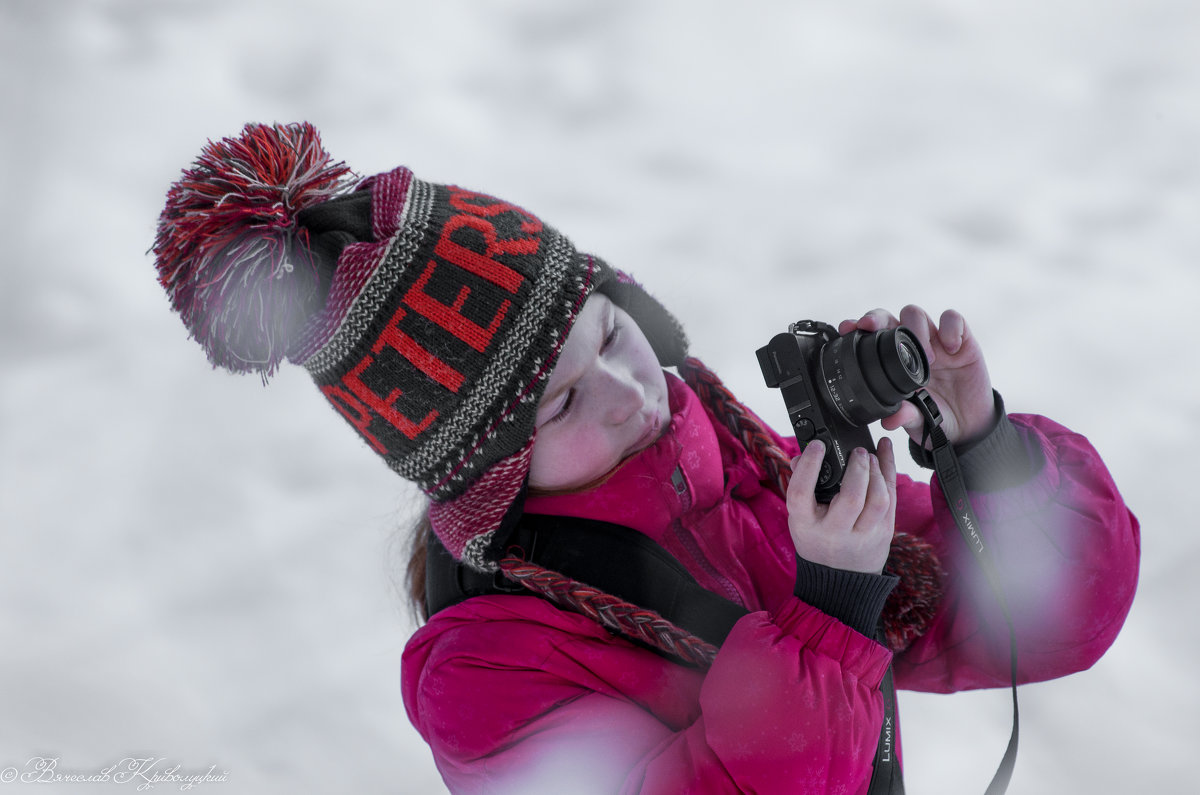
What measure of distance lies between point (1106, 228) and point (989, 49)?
16.4 inches

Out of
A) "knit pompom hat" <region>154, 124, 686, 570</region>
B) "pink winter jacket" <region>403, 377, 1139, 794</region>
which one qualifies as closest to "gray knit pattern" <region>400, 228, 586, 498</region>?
"knit pompom hat" <region>154, 124, 686, 570</region>

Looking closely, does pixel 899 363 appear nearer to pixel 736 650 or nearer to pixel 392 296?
pixel 736 650

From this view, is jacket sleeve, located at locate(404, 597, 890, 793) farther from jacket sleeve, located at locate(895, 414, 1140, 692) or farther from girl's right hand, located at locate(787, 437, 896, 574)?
jacket sleeve, located at locate(895, 414, 1140, 692)

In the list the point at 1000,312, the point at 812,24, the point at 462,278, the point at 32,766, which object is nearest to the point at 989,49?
the point at 812,24

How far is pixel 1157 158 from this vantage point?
5.60ft

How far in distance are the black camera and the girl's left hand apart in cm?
8

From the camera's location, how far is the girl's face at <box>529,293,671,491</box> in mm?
855

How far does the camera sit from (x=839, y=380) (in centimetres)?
79

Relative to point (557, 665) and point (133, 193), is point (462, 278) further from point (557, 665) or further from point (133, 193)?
point (133, 193)

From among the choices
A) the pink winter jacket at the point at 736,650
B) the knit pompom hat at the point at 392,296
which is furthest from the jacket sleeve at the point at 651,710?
the knit pompom hat at the point at 392,296

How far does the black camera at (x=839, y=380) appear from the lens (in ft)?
2.53

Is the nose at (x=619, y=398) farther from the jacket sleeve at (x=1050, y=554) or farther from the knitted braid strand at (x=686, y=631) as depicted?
the jacket sleeve at (x=1050, y=554)

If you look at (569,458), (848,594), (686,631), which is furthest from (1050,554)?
(569,458)

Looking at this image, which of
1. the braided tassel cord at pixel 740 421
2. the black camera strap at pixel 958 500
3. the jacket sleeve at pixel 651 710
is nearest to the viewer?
the jacket sleeve at pixel 651 710
